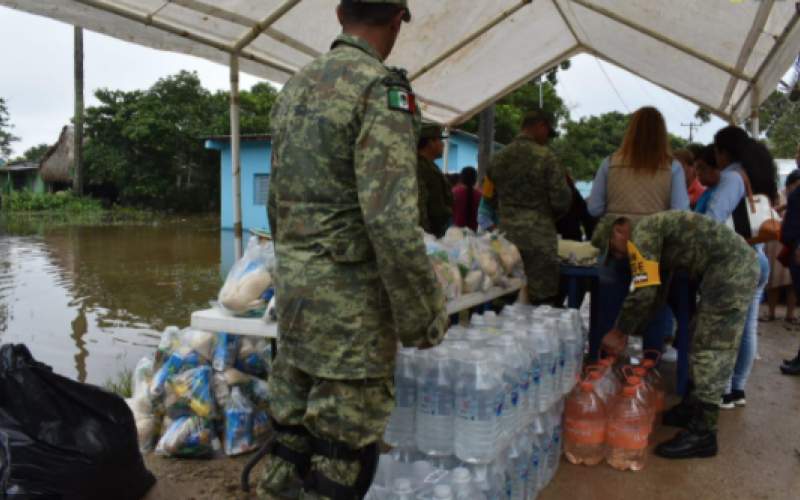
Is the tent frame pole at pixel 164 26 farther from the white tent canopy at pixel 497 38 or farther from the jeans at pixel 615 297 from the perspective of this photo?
the jeans at pixel 615 297

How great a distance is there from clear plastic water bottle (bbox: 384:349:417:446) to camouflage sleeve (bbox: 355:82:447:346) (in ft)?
2.63

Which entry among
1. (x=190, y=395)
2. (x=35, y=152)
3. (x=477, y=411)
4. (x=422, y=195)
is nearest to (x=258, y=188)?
(x=422, y=195)

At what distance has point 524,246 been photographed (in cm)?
429

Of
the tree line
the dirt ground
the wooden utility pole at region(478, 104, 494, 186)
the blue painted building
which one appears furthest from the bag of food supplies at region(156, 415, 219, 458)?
the tree line

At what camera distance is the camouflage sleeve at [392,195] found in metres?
1.64

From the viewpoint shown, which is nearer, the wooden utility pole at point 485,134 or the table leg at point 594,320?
the table leg at point 594,320

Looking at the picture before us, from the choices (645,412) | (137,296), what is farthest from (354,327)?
(137,296)

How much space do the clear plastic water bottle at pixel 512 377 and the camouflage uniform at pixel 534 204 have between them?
165 centimetres

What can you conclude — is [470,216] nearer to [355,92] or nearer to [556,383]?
[556,383]

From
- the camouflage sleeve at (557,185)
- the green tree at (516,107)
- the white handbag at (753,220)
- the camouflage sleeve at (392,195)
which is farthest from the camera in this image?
the green tree at (516,107)

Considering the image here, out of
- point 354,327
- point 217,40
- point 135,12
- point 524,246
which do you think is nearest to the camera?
point 354,327

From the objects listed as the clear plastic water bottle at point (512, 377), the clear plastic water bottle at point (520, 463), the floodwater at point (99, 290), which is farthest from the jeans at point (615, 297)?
the floodwater at point (99, 290)

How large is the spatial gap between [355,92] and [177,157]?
80.8ft

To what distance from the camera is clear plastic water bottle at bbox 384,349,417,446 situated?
2.49m
